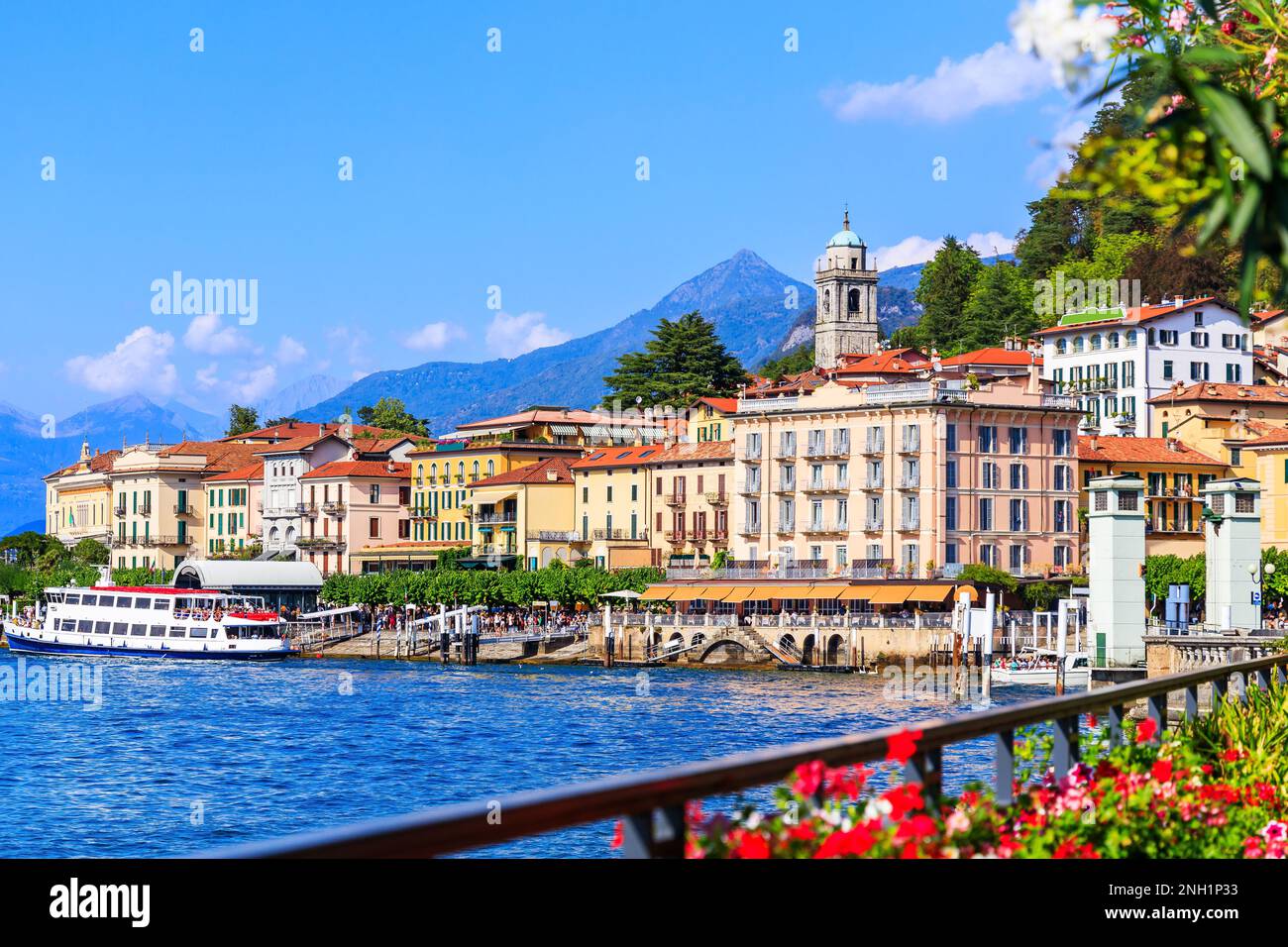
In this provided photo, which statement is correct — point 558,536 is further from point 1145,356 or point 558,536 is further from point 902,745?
point 902,745

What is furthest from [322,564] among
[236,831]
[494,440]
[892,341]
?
[236,831]

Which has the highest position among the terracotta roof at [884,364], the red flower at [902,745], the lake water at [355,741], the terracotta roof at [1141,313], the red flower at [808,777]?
the terracotta roof at [1141,313]

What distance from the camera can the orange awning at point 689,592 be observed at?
85.3 m

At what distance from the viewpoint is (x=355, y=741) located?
48000 mm

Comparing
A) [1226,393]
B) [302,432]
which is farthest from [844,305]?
[1226,393]

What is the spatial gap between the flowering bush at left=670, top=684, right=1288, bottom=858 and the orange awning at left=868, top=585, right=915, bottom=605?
67.3 metres

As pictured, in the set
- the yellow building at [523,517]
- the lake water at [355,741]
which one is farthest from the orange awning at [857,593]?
the yellow building at [523,517]

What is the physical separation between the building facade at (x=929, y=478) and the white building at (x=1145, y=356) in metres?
13.4

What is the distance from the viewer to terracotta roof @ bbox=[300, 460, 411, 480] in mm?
118875

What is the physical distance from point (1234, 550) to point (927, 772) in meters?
36.3

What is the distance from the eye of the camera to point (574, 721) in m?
53.3

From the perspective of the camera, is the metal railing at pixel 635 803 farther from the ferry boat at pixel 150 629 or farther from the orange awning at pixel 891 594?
the ferry boat at pixel 150 629

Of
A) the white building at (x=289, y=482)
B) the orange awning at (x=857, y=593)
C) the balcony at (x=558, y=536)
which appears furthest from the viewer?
the white building at (x=289, y=482)
